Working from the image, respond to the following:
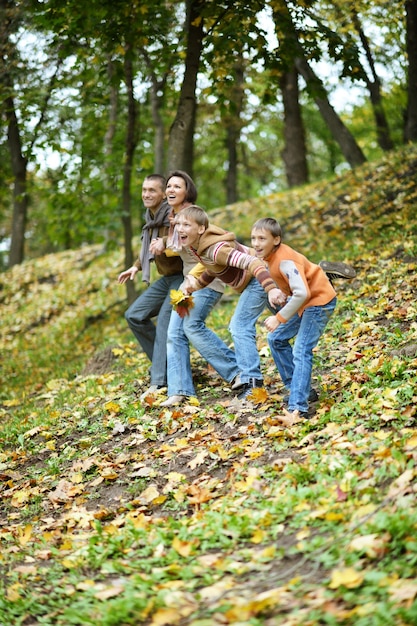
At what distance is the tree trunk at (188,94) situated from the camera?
8.88 metres

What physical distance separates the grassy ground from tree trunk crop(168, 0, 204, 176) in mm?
2549

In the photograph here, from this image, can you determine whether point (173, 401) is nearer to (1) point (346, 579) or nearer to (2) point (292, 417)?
(2) point (292, 417)

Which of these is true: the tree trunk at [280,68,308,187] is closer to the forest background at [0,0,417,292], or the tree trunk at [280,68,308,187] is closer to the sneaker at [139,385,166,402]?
the forest background at [0,0,417,292]

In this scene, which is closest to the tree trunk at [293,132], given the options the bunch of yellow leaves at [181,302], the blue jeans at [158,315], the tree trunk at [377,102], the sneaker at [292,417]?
the tree trunk at [377,102]

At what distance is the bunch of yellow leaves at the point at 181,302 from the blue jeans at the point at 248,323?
18.3 inches

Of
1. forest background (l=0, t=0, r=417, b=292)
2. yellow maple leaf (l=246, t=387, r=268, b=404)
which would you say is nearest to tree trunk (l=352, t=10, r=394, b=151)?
forest background (l=0, t=0, r=417, b=292)

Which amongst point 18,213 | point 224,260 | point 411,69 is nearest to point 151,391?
point 224,260

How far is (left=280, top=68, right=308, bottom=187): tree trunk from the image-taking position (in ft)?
55.1

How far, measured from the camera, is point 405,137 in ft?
49.4

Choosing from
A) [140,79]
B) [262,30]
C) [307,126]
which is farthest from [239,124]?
[262,30]

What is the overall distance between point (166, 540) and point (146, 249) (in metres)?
3.63

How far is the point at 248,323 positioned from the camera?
20.0ft

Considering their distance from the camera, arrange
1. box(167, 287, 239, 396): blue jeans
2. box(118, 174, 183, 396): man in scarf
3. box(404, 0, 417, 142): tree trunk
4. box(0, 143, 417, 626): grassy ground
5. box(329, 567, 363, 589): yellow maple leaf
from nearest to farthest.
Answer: box(329, 567, 363, 589): yellow maple leaf → box(0, 143, 417, 626): grassy ground → box(167, 287, 239, 396): blue jeans → box(118, 174, 183, 396): man in scarf → box(404, 0, 417, 142): tree trunk

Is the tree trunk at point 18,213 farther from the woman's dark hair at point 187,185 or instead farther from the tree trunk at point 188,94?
the woman's dark hair at point 187,185
